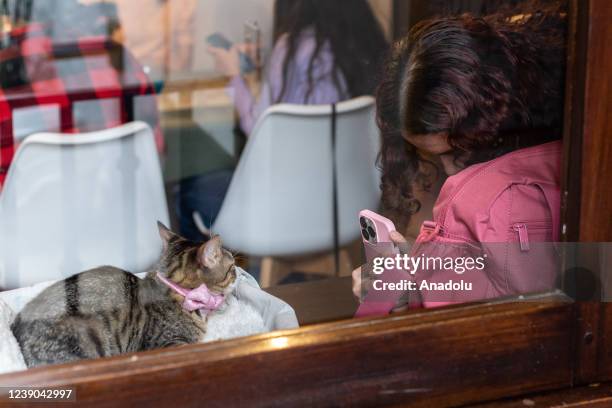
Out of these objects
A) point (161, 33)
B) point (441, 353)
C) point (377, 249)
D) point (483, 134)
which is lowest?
point (441, 353)

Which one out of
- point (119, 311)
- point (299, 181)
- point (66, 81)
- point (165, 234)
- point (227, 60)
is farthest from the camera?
point (227, 60)

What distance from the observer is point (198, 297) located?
101cm

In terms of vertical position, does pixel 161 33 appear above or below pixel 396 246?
above

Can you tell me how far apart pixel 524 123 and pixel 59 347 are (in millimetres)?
666

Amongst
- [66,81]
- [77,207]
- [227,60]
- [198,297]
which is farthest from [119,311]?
[227,60]

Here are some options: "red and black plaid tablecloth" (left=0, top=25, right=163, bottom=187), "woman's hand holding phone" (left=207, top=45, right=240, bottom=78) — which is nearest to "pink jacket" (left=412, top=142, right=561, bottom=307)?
"red and black plaid tablecloth" (left=0, top=25, right=163, bottom=187)

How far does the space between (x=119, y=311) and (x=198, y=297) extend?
4.3 inches

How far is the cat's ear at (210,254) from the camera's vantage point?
3.39 feet

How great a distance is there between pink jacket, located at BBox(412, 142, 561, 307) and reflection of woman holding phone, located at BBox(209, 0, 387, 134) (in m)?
0.35

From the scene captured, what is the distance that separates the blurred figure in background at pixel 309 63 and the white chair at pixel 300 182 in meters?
0.04

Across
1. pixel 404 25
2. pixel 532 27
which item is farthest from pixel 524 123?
pixel 404 25

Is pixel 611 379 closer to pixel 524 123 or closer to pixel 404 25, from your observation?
pixel 524 123

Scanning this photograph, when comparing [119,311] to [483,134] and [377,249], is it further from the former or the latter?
[483,134]

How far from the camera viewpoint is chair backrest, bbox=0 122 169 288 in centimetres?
104
